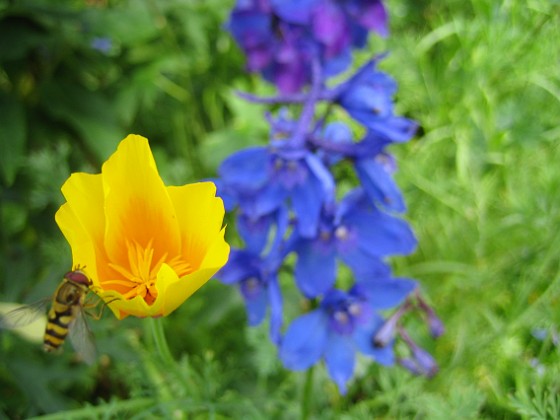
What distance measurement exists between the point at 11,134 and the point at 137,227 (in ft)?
2.88

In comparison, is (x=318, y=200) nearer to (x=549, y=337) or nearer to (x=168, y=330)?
(x=549, y=337)

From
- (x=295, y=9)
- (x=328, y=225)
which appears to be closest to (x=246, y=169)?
(x=328, y=225)

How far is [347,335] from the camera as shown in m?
1.17

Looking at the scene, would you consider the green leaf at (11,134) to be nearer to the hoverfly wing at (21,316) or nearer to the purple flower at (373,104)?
the hoverfly wing at (21,316)

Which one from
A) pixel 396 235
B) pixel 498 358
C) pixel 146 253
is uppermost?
pixel 146 253

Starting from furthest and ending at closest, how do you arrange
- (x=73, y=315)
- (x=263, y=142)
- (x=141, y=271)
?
(x=263, y=142)
(x=73, y=315)
(x=141, y=271)

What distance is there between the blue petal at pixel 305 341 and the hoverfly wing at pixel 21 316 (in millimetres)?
405

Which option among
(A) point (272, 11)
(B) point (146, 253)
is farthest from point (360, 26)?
(B) point (146, 253)

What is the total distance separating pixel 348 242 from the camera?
114cm

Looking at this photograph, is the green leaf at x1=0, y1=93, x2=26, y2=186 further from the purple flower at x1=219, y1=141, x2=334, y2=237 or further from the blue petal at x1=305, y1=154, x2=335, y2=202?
the blue petal at x1=305, y1=154, x2=335, y2=202

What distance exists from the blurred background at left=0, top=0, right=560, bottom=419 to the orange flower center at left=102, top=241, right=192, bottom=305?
0.38 metres

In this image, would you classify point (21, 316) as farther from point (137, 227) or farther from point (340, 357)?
point (340, 357)

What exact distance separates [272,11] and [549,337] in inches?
38.1

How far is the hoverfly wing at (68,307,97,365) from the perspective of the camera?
0.84 meters
